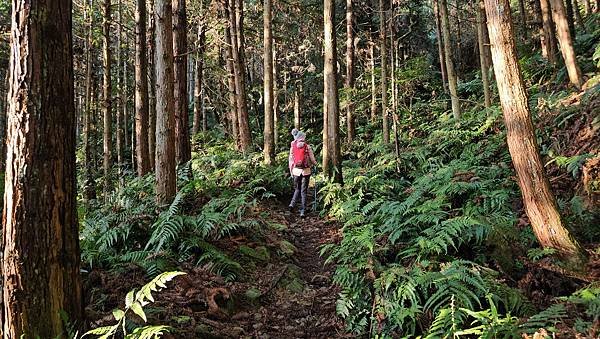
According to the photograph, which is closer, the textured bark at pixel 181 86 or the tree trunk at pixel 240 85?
the textured bark at pixel 181 86

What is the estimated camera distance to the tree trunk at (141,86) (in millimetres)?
11977

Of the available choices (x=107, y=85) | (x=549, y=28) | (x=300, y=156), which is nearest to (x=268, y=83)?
(x=300, y=156)

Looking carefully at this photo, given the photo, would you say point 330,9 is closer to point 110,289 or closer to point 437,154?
point 437,154

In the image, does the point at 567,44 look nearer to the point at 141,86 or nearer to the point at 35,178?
the point at 141,86

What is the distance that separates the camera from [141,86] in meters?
12.7

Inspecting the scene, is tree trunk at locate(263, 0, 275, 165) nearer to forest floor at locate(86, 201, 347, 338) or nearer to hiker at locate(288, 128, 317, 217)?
hiker at locate(288, 128, 317, 217)

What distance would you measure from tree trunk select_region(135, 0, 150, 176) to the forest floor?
25.6ft

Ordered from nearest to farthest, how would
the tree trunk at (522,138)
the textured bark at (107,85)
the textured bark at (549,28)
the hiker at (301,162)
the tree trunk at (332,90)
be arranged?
1. the tree trunk at (522,138)
2. the hiker at (301,162)
3. the tree trunk at (332,90)
4. the textured bark at (107,85)
5. the textured bark at (549,28)

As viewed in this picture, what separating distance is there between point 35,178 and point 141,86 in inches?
405

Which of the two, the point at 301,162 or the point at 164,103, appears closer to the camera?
the point at 164,103

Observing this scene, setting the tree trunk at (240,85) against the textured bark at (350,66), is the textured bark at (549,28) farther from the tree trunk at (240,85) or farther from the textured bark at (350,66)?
the tree trunk at (240,85)

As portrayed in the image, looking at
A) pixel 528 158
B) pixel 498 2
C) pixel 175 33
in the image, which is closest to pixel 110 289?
pixel 528 158

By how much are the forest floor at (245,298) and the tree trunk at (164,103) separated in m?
1.83

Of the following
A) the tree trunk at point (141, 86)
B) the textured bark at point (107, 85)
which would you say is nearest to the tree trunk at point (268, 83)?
the tree trunk at point (141, 86)
